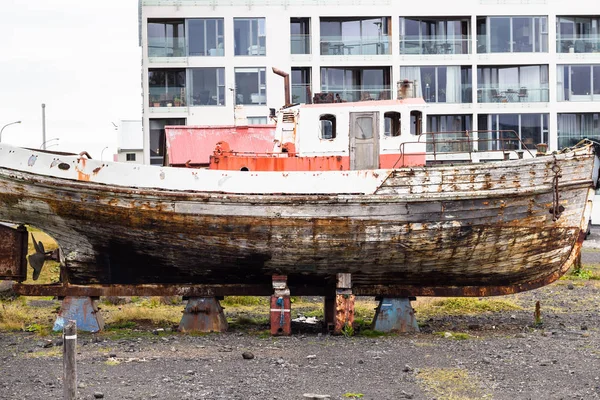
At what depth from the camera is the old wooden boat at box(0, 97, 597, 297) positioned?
1566 cm

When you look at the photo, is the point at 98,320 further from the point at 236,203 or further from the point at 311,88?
the point at 311,88

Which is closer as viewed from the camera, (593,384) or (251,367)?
(593,384)

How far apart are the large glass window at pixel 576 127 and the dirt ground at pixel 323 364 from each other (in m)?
25.6

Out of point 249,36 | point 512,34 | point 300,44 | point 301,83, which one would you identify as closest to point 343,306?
point 249,36

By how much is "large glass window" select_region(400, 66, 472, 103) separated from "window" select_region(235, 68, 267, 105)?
6263 mm

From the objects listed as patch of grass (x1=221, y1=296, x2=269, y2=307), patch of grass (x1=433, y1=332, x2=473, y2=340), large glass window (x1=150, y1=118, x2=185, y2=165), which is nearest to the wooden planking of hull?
patch of grass (x1=433, y1=332, x2=473, y2=340)

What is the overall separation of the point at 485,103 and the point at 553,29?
450cm

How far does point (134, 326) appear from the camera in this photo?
17.1 metres

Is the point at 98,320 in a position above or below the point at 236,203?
below

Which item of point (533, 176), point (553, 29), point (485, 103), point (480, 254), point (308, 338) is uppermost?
point (553, 29)

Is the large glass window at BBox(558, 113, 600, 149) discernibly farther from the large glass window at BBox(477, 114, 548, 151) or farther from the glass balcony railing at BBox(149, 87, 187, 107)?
the glass balcony railing at BBox(149, 87, 187, 107)

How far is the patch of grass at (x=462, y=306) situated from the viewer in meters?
19.5

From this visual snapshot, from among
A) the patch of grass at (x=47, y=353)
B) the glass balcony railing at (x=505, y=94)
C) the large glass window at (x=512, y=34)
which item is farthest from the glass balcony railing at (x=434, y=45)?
the patch of grass at (x=47, y=353)

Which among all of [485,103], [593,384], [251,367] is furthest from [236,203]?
[485,103]
